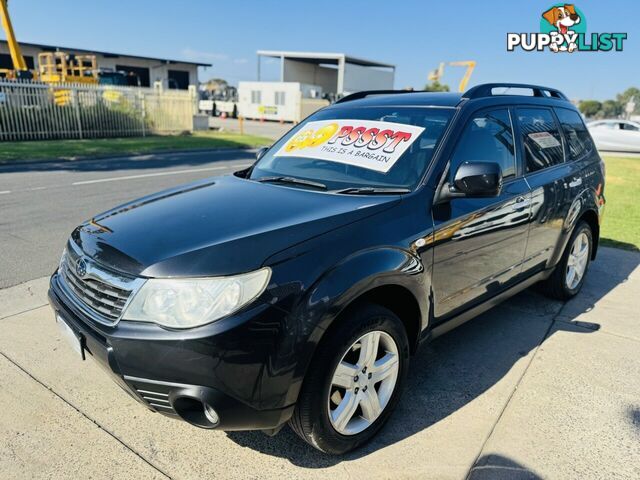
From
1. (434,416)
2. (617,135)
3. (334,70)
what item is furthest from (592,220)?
(334,70)

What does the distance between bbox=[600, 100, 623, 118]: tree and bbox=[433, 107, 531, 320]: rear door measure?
98.9 metres

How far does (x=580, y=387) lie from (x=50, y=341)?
3612 millimetres

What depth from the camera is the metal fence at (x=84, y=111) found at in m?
17.6

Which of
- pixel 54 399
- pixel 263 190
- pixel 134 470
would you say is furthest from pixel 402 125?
pixel 54 399

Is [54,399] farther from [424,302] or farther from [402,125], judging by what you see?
[402,125]

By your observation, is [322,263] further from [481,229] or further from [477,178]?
[481,229]

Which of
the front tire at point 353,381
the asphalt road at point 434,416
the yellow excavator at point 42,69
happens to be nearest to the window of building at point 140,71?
the yellow excavator at point 42,69

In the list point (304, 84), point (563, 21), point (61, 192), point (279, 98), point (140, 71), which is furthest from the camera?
point (304, 84)

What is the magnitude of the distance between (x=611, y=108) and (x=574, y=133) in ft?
343

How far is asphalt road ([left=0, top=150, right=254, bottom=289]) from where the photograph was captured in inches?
210

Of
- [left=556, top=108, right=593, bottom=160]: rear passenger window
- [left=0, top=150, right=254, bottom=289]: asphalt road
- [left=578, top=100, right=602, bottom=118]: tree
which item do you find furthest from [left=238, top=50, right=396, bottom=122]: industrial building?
[left=578, top=100, right=602, bottom=118]: tree

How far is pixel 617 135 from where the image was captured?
24562 mm

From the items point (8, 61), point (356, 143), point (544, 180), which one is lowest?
point (544, 180)

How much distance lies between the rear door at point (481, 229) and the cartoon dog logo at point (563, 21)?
21995mm
